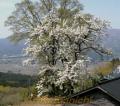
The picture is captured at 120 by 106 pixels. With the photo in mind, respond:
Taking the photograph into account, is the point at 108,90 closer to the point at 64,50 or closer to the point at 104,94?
the point at 104,94

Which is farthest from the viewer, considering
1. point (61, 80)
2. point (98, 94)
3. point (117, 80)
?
point (61, 80)

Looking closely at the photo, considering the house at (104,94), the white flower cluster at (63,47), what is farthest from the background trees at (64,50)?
the house at (104,94)

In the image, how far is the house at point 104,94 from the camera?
2631 centimetres

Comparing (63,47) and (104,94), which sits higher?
(63,47)

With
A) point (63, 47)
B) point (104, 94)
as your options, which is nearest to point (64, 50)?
point (63, 47)

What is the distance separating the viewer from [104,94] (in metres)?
26.8

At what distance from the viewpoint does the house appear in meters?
26.3

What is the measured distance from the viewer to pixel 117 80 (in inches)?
1144

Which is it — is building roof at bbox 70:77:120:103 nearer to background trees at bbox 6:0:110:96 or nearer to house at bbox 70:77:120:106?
house at bbox 70:77:120:106

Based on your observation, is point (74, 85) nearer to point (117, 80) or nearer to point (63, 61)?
point (63, 61)

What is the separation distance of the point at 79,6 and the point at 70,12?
424 cm

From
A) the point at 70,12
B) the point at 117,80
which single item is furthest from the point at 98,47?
the point at 117,80

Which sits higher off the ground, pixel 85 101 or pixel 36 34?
pixel 36 34

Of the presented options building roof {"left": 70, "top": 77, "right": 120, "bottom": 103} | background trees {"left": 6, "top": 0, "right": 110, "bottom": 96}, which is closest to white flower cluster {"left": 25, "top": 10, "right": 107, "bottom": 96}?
background trees {"left": 6, "top": 0, "right": 110, "bottom": 96}
